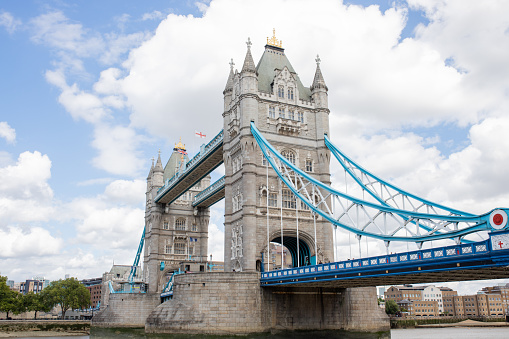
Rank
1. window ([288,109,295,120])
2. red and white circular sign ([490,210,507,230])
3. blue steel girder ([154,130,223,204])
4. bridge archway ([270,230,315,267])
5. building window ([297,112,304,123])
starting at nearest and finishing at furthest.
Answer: red and white circular sign ([490,210,507,230]) → bridge archway ([270,230,315,267]) → window ([288,109,295,120]) → building window ([297,112,304,123]) → blue steel girder ([154,130,223,204])

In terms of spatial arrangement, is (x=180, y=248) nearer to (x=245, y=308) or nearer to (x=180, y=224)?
(x=180, y=224)

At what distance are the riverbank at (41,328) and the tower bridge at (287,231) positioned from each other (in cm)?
1219

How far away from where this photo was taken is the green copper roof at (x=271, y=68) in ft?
144

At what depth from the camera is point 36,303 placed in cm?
7850

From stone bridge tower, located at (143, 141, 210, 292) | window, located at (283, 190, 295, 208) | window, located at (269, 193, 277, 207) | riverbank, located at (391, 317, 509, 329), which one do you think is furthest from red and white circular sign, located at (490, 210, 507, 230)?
riverbank, located at (391, 317, 509, 329)

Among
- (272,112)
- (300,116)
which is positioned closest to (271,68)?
(272,112)

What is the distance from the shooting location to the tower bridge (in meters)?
25.1

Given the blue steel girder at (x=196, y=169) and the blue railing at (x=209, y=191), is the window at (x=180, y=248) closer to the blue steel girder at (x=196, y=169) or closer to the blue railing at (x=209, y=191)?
the blue railing at (x=209, y=191)

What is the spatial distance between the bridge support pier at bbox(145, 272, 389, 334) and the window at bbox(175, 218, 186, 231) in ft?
112

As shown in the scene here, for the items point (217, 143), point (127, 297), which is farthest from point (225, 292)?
point (127, 297)

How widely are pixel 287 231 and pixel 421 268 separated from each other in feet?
58.9

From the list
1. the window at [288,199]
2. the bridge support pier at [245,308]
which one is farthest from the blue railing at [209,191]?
the bridge support pier at [245,308]

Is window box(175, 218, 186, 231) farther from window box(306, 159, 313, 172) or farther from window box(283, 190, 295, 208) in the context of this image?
window box(306, 159, 313, 172)

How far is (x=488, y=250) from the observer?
19.3 metres
